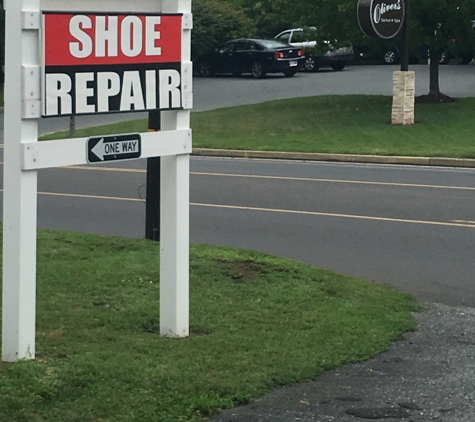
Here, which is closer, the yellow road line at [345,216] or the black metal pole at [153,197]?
the black metal pole at [153,197]

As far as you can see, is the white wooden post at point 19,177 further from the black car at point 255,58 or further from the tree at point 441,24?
the black car at point 255,58

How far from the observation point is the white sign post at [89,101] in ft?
17.6

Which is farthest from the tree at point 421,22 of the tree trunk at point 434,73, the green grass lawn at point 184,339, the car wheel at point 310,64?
the green grass lawn at point 184,339

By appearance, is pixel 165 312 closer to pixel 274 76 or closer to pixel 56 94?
pixel 56 94

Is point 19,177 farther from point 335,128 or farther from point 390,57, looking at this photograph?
point 390,57

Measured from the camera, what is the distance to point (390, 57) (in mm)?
42344

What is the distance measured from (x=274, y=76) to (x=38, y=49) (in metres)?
34.2

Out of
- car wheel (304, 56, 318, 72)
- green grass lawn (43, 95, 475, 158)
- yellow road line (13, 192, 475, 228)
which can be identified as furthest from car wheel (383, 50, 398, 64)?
yellow road line (13, 192, 475, 228)

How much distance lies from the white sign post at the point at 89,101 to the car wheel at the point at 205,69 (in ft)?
114

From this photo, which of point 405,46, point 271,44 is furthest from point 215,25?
point 405,46

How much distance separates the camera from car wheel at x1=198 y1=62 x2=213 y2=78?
40875 mm

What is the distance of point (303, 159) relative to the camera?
64.8ft

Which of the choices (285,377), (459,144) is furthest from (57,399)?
(459,144)

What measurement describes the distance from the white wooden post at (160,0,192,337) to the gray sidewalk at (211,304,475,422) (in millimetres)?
1122
